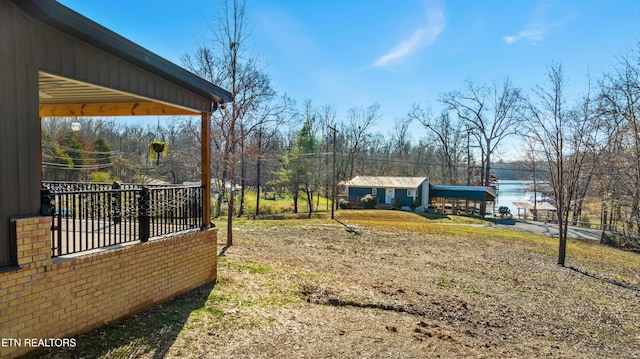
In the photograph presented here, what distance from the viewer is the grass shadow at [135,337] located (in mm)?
3447

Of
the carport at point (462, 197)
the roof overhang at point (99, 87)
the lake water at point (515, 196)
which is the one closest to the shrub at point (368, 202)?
the carport at point (462, 197)

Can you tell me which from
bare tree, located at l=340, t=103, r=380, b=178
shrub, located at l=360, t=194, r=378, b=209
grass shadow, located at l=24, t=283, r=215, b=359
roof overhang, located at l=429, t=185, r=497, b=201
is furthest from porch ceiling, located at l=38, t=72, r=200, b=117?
bare tree, located at l=340, t=103, r=380, b=178

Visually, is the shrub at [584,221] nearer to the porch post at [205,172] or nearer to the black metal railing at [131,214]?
the porch post at [205,172]

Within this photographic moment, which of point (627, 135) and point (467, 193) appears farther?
point (467, 193)

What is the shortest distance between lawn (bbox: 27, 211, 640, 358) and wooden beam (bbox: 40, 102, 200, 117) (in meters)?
3.24

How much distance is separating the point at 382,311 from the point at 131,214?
4.27 meters

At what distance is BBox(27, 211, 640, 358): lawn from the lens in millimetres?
4152

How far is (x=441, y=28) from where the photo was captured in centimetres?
1227

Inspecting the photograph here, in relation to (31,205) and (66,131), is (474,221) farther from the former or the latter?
(66,131)

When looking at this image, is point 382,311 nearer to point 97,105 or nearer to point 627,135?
point 97,105

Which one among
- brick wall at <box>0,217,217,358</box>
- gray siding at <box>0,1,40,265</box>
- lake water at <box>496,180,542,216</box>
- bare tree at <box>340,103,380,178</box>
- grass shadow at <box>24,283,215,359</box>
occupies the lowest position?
lake water at <box>496,180,542,216</box>

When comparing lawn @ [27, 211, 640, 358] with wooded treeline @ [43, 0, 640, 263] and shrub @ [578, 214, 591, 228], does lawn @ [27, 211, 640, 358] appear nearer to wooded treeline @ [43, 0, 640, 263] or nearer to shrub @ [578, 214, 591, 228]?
wooded treeline @ [43, 0, 640, 263]

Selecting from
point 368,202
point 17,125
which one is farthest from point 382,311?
point 368,202

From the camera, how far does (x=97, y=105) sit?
20.4ft
